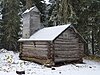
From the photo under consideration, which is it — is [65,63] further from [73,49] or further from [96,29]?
[96,29]

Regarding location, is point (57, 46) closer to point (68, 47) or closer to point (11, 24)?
point (68, 47)

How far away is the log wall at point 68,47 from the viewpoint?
2325 centimetres

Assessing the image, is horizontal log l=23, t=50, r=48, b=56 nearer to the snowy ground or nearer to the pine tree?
the snowy ground

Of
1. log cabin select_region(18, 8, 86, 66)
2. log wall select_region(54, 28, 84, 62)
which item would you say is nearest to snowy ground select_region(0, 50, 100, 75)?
log cabin select_region(18, 8, 86, 66)

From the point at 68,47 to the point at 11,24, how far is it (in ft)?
63.4

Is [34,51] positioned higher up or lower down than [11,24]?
lower down

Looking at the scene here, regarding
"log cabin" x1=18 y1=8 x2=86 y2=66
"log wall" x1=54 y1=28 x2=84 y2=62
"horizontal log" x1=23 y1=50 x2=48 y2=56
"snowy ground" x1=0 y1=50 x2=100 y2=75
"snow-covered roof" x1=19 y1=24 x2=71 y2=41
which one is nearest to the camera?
"snowy ground" x1=0 y1=50 x2=100 y2=75

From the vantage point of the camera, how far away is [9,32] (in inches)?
1606

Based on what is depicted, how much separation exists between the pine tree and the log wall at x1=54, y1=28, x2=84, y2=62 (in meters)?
18.2

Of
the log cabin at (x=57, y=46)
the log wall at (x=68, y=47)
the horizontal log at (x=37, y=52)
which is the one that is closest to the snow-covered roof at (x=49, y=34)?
the log cabin at (x=57, y=46)

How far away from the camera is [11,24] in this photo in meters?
41.2

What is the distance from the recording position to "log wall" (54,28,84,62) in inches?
915

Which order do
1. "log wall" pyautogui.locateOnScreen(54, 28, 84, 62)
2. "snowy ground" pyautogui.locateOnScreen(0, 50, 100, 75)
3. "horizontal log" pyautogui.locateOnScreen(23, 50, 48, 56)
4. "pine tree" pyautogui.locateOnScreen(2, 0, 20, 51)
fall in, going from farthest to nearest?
"pine tree" pyautogui.locateOnScreen(2, 0, 20, 51) < "horizontal log" pyautogui.locateOnScreen(23, 50, 48, 56) < "log wall" pyautogui.locateOnScreen(54, 28, 84, 62) < "snowy ground" pyautogui.locateOnScreen(0, 50, 100, 75)

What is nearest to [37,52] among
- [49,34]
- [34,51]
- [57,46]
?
[34,51]
